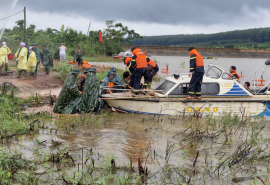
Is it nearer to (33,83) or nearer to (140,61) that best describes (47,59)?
(33,83)

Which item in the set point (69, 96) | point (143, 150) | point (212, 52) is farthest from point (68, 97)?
point (212, 52)

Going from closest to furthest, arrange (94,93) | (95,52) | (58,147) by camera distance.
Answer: (58,147)
(94,93)
(95,52)

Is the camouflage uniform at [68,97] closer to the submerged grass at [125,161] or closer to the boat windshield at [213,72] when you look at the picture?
the submerged grass at [125,161]

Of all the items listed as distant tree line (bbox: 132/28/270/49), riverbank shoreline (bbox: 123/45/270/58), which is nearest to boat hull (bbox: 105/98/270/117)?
riverbank shoreline (bbox: 123/45/270/58)

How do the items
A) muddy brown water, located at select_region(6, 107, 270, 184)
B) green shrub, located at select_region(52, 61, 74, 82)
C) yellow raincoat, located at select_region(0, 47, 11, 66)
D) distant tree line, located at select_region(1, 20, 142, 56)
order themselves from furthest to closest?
distant tree line, located at select_region(1, 20, 142, 56) < green shrub, located at select_region(52, 61, 74, 82) < yellow raincoat, located at select_region(0, 47, 11, 66) < muddy brown water, located at select_region(6, 107, 270, 184)

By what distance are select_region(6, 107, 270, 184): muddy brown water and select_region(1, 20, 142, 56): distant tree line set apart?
2070cm

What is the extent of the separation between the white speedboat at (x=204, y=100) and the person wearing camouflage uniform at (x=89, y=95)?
37 cm

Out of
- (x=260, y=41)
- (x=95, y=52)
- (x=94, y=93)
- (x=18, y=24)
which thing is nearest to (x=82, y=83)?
(x=94, y=93)

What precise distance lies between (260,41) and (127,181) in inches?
4325

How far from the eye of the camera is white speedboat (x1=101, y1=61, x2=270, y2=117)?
10492mm

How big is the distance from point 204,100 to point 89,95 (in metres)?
3.47

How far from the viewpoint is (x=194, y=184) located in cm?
542

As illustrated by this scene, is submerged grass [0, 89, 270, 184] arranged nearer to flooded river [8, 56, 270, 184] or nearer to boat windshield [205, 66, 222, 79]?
flooded river [8, 56, 270, 184]

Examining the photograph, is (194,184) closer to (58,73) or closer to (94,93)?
(94,93)
